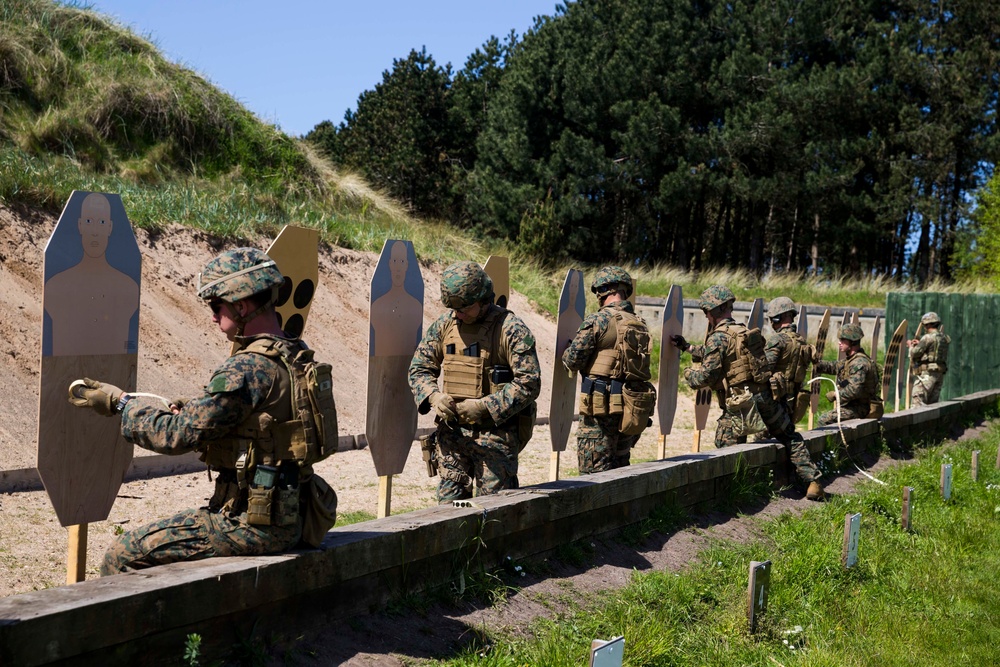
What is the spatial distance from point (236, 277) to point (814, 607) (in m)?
4.36

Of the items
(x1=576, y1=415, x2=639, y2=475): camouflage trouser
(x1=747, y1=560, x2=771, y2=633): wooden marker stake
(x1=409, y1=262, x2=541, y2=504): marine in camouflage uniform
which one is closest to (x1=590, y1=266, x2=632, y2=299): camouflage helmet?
(x1=576, y1=415, x2=639, y2=475): camouflage trouser

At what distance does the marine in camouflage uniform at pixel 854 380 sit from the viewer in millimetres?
11992

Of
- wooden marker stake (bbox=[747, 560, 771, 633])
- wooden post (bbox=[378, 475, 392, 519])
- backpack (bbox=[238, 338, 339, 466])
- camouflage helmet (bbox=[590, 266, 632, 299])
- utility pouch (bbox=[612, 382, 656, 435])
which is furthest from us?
camouflage helmet (bbox=[590, 266, 632, 299])

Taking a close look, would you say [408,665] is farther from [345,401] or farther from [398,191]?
[398,191]

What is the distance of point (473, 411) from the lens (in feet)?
19.9

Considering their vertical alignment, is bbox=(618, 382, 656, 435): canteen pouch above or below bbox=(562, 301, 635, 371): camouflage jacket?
below

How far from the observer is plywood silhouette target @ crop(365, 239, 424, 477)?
6.95m

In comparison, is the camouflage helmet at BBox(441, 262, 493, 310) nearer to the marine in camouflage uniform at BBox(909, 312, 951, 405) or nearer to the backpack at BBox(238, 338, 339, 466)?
the backpack at BBox(238, 338, 339, 466)

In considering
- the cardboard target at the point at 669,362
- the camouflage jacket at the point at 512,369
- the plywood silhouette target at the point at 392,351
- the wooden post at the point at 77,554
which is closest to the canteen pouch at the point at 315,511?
the wooden post at the point at 77,554

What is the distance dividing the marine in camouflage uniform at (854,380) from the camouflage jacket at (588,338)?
5381mm

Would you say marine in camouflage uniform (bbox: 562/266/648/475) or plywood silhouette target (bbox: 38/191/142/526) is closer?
plywood silhouette target (bbox: 38/191/142/526)

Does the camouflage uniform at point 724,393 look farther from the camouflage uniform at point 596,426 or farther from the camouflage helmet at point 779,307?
the camouflage helmet at point 779,307

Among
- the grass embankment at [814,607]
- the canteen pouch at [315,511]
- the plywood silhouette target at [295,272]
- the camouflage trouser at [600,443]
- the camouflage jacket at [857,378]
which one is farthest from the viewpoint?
the camouflage jacket at [857,378]

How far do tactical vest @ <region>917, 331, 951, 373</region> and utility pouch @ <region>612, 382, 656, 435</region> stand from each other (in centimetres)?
972
